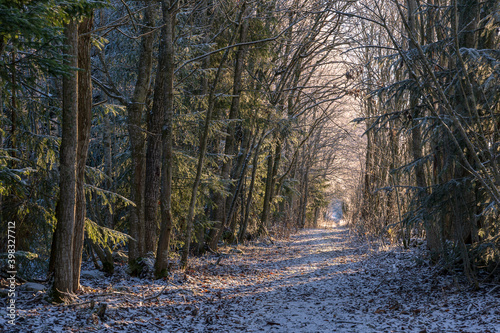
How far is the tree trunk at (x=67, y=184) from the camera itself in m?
5.57

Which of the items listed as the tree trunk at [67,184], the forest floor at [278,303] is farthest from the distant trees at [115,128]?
the forest floor at [278,303]

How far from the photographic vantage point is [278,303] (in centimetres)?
695

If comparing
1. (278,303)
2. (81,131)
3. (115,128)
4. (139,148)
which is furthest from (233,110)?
(278,303)

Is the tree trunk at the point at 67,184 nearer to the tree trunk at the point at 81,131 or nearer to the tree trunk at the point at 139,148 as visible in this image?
the tree trunk at the point at 81,131

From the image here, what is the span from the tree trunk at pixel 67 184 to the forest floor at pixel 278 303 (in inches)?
18.9

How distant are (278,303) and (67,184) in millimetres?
4258

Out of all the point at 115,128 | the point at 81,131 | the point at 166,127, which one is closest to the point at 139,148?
the point at 166,127

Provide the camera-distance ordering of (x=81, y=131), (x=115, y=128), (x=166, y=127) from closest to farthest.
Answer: (x=81, y=131) < (x=166, y=127) < (x=115, y=128)

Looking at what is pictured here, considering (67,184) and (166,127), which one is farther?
(166,127)

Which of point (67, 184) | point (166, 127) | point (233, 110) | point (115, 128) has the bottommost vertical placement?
point (67, 184)

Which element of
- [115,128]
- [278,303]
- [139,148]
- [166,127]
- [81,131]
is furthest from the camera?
[115,128]

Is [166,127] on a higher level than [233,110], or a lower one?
lower

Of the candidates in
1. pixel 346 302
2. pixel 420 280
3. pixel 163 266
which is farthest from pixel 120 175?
pixel 420 280

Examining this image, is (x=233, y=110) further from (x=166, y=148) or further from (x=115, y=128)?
(x=166, y=148)
